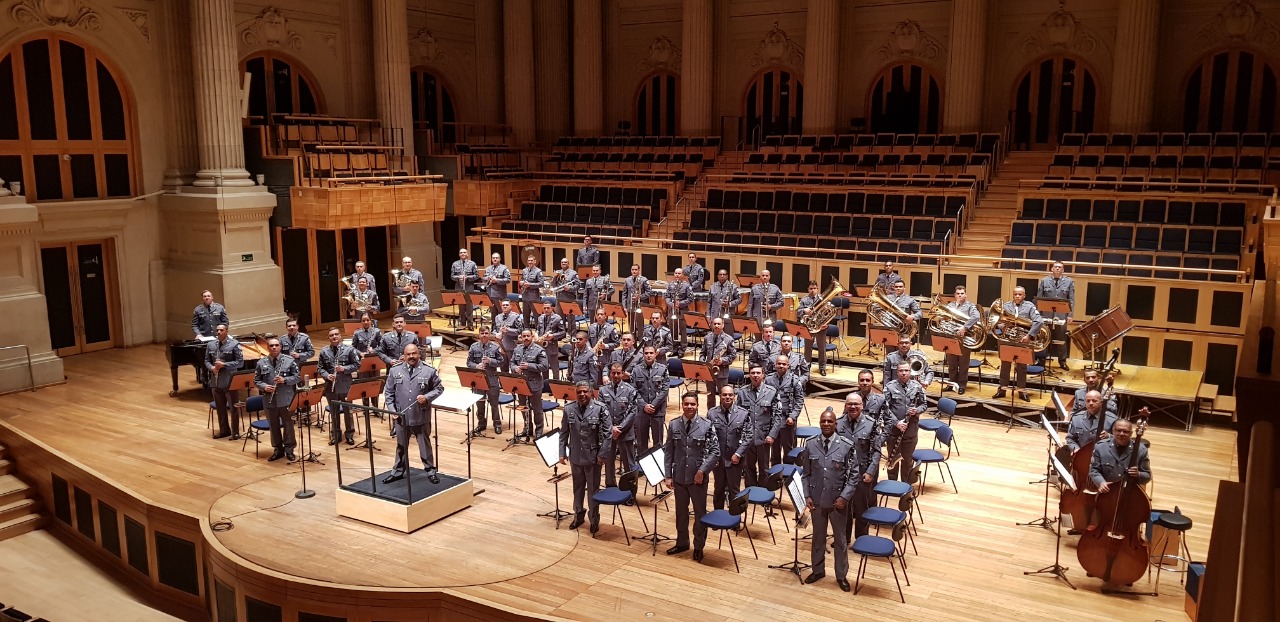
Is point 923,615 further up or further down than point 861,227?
further down

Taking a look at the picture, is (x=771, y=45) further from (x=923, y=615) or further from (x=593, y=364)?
(x=923, y=615)

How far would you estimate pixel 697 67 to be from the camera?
24312 millimetres

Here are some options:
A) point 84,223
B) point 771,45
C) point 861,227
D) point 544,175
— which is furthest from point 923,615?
point 771,45

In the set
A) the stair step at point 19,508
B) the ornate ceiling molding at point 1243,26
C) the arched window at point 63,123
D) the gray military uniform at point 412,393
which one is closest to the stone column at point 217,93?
the arched window at point 63,123

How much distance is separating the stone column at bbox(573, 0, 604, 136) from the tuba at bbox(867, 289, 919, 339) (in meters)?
13.6

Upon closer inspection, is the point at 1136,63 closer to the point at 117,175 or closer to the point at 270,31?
the point at 270,31

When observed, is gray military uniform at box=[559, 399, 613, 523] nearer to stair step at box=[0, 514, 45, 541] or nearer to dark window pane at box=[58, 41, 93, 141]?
stair step at box=[0, 514, 45, 541]

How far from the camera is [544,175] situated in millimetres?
23250

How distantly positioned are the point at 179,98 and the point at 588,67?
34.9ft

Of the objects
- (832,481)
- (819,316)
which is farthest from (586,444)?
(819,316)

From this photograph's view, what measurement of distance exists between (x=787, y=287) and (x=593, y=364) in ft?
20.6

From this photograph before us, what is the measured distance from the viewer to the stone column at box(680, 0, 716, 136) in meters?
24.1

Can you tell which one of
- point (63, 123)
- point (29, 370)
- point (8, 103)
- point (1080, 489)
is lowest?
point (29, 370)

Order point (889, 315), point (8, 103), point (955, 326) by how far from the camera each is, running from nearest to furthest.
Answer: point (955, 326) < point (889, 315) < point (8, 103)
